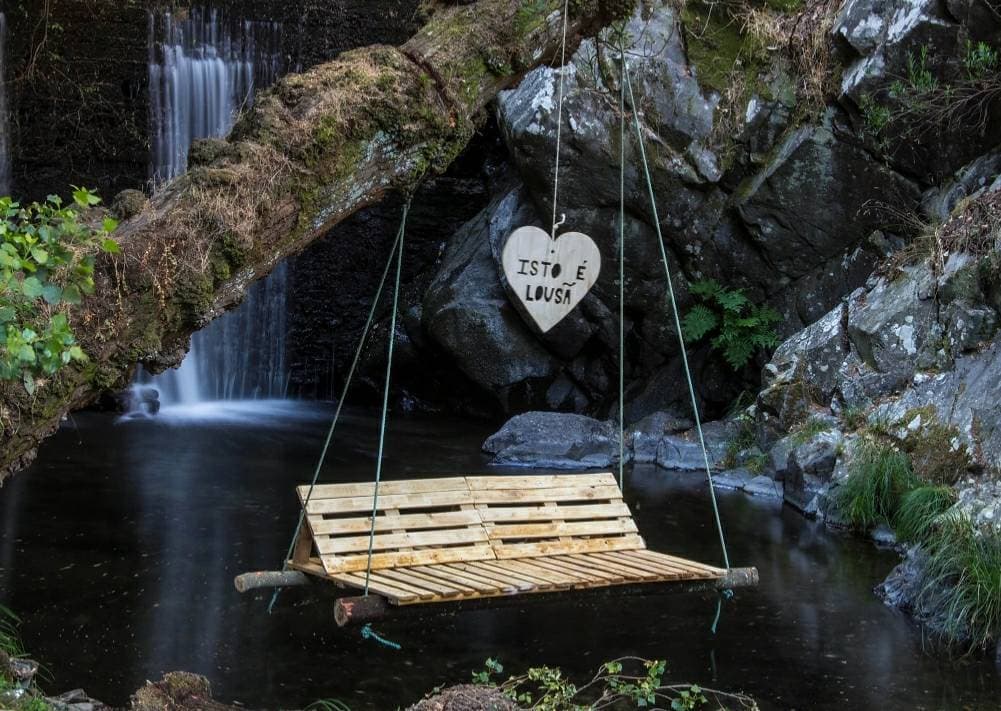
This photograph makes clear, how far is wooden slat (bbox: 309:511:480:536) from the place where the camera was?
4.58 meters

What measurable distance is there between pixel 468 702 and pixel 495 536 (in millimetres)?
1004

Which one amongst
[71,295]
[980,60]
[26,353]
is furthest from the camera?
[980,60]

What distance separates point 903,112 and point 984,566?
17.7ft

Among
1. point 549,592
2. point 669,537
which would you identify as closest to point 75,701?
point 549,592

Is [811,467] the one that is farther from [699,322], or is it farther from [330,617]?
[330,617]

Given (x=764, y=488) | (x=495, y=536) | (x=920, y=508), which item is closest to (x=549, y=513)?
(x=495, y=536)

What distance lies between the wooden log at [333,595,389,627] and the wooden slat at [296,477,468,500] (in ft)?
2.73

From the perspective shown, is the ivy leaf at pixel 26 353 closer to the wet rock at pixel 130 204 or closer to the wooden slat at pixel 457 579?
the wet rock at pixel 130 204

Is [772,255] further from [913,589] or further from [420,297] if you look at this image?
[913,589]

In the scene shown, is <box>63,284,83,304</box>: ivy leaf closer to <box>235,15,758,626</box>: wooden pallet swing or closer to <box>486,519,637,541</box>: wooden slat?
<box>235,15,758,626</box>: wooden pallet swing

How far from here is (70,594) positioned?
616cm

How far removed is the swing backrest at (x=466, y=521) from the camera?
4.58 metres

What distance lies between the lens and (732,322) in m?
11.3

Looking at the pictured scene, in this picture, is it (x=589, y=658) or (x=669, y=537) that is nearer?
(x=589, y=658)
